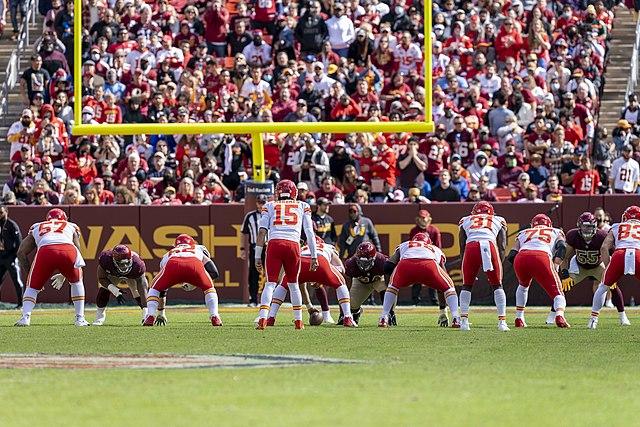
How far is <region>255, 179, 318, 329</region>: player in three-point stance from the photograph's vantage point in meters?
17.2

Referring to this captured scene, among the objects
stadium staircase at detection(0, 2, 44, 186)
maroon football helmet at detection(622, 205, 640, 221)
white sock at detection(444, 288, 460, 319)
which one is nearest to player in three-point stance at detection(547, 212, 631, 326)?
maroon football helmet at detection(622, 205, 640, 221)

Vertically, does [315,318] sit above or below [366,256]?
below

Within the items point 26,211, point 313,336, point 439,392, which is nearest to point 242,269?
point 26,211

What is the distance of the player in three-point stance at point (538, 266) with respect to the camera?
18016mm

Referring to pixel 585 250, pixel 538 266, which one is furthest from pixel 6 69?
pixel 538 266

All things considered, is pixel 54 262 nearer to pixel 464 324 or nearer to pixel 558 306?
pixel 464 324

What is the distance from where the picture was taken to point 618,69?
2759 centimetres

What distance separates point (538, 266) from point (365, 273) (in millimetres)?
2072

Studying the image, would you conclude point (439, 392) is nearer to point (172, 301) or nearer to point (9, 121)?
point (172, 301)

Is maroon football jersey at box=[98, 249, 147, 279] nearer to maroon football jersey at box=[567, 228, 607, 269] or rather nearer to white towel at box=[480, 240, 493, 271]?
white towel at box=[480, 240, 493, 271]

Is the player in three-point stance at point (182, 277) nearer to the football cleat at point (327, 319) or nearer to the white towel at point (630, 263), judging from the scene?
the football cleat at point (327, 319)

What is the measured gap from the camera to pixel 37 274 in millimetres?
18094

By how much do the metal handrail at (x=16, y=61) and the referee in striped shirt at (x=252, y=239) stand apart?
6.10m

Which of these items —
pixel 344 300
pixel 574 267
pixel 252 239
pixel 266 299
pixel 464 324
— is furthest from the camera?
pixel 252 239
